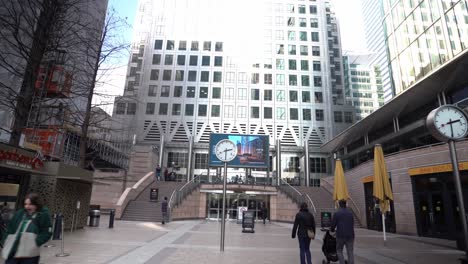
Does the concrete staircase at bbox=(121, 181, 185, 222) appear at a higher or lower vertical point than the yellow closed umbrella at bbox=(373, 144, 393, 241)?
lower

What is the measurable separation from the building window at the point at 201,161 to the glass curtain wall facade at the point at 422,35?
1108 inches

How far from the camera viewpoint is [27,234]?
429 cm

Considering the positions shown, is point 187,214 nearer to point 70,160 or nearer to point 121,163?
point 121,163

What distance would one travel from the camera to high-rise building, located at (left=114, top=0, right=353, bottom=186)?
152ft

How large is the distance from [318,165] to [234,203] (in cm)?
1780

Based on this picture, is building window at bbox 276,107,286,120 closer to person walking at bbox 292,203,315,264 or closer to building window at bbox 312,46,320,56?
building window at bbox 312,46,320,56

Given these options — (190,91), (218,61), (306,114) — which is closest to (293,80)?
(306,114)

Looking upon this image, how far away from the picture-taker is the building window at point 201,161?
1793 inches

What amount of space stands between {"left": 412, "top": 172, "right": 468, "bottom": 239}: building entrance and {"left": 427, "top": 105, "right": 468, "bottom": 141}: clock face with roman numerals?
1077 cm

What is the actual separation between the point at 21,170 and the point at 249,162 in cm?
2150

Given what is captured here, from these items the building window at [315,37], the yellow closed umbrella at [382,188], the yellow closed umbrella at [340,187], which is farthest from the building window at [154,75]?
the yellow closed umbrella at [382,188]

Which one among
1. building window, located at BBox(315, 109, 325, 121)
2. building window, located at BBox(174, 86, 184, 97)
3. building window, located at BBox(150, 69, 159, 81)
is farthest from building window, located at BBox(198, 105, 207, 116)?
building window, located at BBox(315, 109, 325, 121)

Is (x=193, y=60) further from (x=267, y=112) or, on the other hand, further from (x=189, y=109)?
(x=267, y=112)

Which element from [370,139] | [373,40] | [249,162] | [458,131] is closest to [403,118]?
[370,139]
